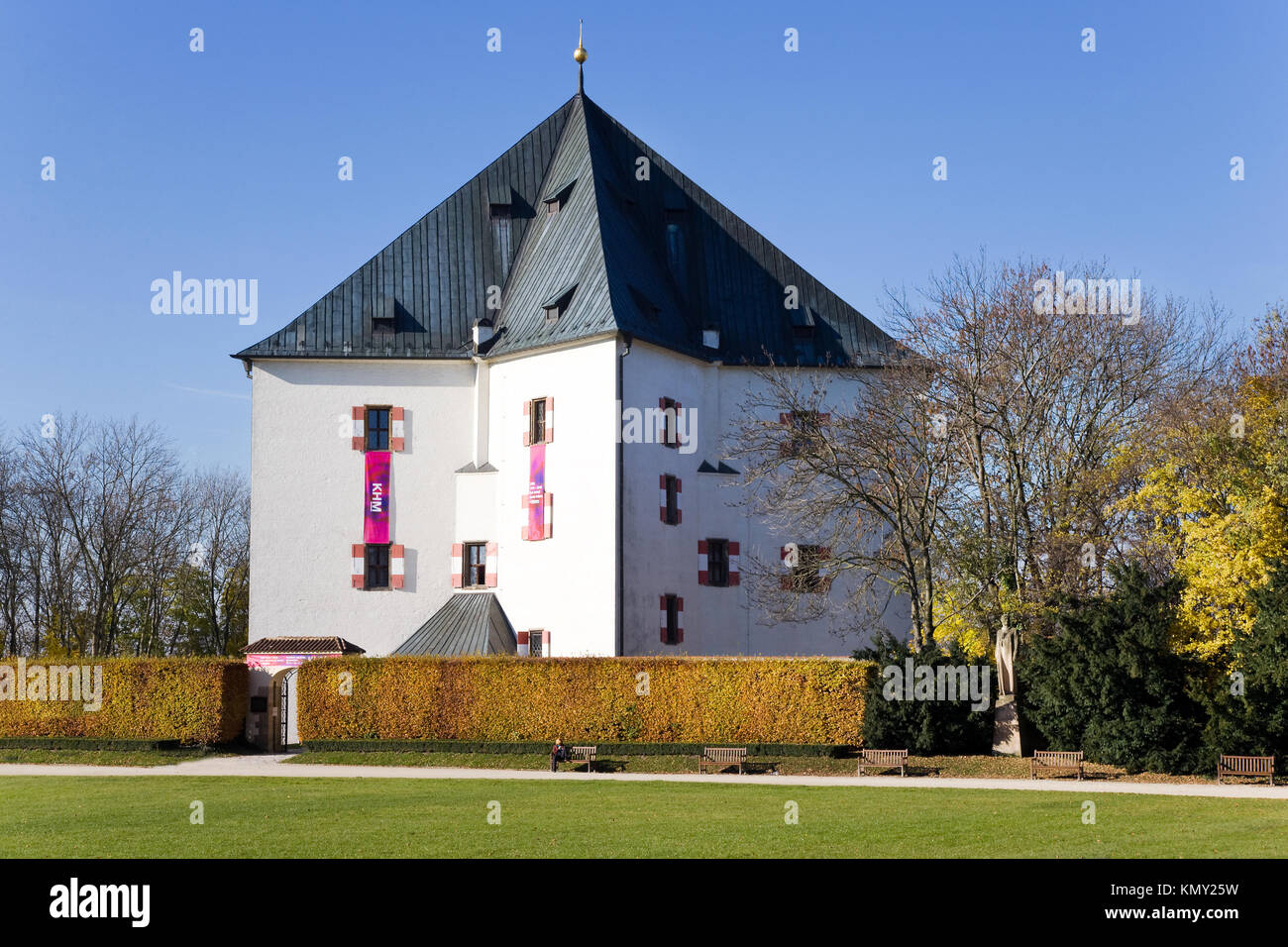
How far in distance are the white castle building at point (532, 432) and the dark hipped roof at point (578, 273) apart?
9 centimetres

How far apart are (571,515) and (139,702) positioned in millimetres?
12424

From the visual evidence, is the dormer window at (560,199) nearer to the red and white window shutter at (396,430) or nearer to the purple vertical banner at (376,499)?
the red and white window shutter at (396,430)

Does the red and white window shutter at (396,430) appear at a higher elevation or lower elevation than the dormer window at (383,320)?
lower

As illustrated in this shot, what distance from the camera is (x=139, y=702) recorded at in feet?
118

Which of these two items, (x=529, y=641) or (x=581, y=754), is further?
(x=529, y=641)

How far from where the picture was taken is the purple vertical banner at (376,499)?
4072cm

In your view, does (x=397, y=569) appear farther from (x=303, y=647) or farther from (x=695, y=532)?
(x=695, y=532)

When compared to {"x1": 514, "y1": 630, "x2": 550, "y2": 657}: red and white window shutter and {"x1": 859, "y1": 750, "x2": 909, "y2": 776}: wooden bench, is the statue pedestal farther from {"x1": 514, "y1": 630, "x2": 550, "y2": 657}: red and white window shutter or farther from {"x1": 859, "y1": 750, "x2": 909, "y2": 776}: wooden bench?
{"x1": 514, "y1": 630, "x2": 550, "y2": 657}: red and white window shutter

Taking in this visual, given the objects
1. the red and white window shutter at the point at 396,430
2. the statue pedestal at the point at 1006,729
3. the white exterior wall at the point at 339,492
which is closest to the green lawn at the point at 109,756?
the white exterior wall at the point at 339,492

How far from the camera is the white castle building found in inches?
1481

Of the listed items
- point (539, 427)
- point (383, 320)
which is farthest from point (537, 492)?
point (383, 320)

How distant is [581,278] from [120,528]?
31812 millimetres

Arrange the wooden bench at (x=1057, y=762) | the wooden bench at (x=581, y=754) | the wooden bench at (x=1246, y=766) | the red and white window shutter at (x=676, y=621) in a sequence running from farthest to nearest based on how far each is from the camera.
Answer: the red and white window shutter at (x=676, y=621)
the wooden bench at (x=581, y=754)
the wooden bench at (x=1057, y=762)
the wooden bench at (x=1246, y=766)
